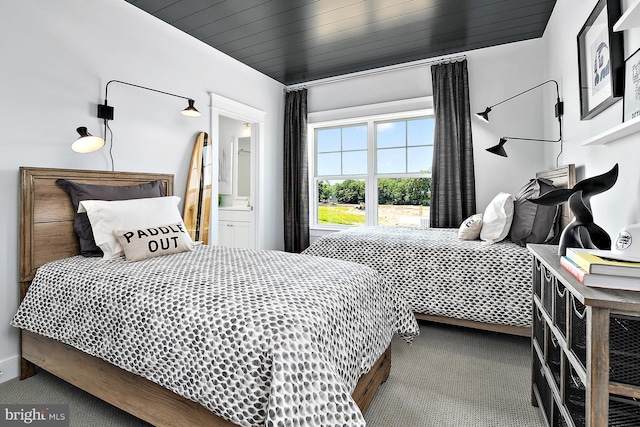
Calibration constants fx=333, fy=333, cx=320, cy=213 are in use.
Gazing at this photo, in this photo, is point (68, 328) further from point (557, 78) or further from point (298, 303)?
point (557, 78)

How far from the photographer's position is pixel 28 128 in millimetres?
2064

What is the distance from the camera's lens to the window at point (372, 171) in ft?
13.2

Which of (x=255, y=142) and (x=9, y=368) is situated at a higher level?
(x=255, y=142)

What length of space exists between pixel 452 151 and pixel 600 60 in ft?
5.97

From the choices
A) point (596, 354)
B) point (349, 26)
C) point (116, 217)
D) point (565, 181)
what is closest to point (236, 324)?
point (596, 354)

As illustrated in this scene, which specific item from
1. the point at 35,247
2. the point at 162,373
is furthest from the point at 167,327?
the point at 35,247

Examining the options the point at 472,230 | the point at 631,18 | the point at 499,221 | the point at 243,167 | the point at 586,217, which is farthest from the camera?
the point at 243,167

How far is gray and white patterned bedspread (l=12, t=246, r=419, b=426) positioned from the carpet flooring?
0.29 meters

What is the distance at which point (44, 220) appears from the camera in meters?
2.06

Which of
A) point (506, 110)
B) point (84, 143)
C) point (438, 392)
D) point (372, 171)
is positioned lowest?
point (438, 392)

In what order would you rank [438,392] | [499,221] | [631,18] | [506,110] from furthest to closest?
[506,110] < [499,221] < [438,392] < [631,18]

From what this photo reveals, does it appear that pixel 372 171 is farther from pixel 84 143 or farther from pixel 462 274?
pixel 84 143

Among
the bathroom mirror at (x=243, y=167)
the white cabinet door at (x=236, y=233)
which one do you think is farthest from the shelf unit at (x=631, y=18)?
the bathroom mirror at (x=243, y=167)

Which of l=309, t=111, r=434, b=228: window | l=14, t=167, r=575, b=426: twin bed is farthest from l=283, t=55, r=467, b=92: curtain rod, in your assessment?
l=14, t=167, r=575, b=426: twin bed
